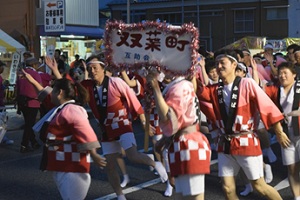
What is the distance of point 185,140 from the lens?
13.1 feet

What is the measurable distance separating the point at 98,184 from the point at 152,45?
123 inches

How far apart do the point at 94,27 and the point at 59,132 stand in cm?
2142

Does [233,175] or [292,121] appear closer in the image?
[233,175]

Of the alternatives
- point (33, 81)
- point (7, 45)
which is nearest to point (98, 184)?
point (33, 81)

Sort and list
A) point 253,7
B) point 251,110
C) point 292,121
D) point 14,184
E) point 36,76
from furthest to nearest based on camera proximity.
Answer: point 253,7, point 36,76, point 14,184, point 292,121, point 251,110

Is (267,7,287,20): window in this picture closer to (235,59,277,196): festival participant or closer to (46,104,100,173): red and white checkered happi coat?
(235,59,277,196): festival participant

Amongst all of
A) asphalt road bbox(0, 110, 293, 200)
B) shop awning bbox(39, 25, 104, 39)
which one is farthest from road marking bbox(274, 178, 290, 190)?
shop awning bbox(39, 25, 104, 39)

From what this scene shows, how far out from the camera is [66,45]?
2359 cm

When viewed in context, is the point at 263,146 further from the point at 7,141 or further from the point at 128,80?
the point at 7,141

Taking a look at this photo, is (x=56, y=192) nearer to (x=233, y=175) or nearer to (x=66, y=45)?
(x=233, y=175)

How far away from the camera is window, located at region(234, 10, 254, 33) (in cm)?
4572

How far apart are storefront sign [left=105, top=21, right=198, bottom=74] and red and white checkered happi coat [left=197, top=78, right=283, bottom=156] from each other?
812 millimetres

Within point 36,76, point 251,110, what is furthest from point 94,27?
point 251,110

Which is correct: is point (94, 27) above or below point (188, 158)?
above
